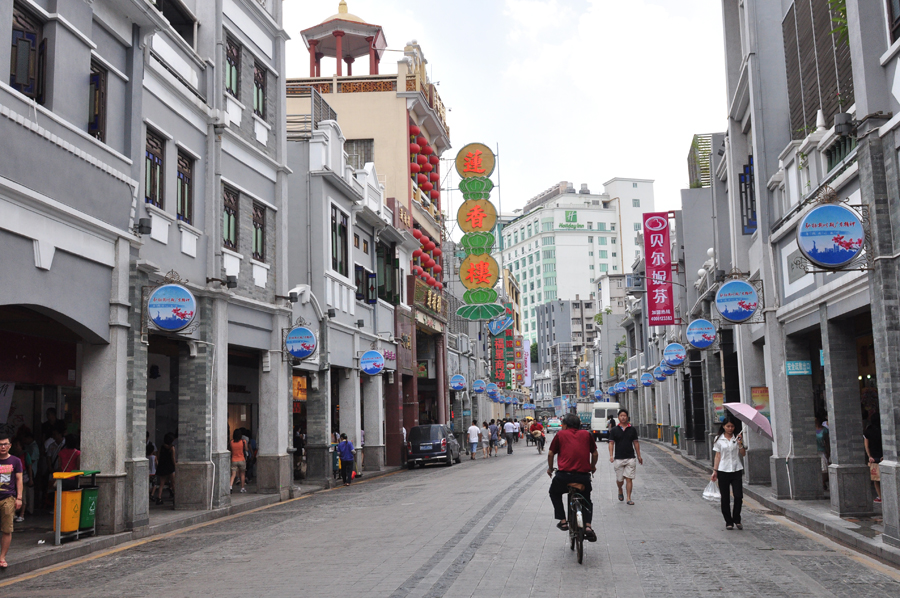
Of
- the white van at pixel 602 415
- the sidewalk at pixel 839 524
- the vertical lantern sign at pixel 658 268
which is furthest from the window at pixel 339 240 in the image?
the white van at pixel 602 415

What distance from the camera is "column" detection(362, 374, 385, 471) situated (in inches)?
1284

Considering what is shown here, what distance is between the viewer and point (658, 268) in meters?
38.2

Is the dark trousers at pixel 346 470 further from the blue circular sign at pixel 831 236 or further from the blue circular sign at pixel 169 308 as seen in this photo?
the blue circular sign at pixel 831 236

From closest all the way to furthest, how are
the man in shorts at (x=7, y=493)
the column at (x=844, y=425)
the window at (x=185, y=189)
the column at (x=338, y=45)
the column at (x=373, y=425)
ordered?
the man in shorts at (x=7, y=493), the column at (x=844, y=425), the window at (x=185, y=189), the column at (x=373, y=425), the column at (x=338, y=45)

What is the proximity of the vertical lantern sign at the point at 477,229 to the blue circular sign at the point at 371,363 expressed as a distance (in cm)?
992

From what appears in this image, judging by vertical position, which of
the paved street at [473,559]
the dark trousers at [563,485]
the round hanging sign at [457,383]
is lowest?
the paved street at [473,559]

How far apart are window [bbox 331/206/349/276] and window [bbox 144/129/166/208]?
35.2ft

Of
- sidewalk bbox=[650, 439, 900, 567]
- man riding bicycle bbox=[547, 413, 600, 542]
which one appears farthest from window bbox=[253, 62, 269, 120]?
sidewalk bbox=[650, 439, 900, 567]

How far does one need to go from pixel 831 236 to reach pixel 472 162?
26.2 metres

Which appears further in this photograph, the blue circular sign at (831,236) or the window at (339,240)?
the window at (339,240)

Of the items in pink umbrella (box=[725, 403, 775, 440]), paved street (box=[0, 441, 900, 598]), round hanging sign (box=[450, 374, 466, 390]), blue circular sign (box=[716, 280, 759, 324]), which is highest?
blue circular sign (box=[716, 280, 759, 324])

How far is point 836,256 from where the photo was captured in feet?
37.6

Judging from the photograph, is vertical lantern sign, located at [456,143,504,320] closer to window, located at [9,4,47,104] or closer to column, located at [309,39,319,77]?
column, located at [309,39,319,77]

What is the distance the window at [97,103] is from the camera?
583 inches
